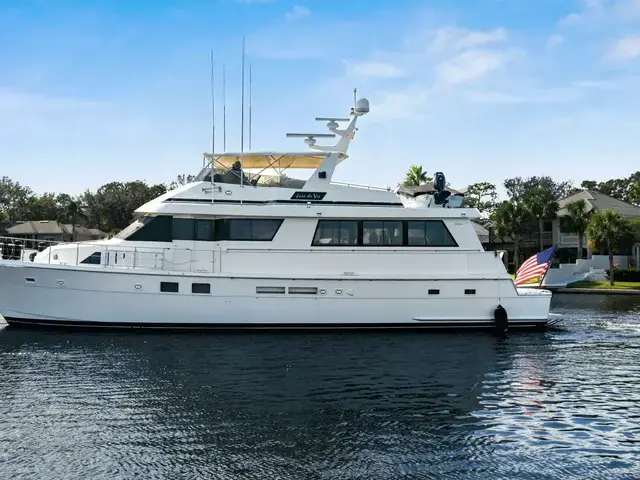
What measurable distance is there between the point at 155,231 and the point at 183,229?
2.58ft

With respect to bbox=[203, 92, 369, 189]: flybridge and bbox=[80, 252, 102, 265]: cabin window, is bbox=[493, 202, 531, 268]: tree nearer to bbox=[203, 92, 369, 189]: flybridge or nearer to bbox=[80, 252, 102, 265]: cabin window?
bbox=[203, 92, 369, 189]: flybridge

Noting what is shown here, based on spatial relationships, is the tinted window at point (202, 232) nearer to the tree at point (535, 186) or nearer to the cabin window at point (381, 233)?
the cabin window at point (381, 233)

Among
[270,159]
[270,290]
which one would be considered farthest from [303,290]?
[270,159]

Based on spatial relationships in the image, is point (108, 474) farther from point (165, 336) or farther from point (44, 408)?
point (165, 336)

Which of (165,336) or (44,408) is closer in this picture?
(44,408)

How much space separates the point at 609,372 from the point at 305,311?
7.88m

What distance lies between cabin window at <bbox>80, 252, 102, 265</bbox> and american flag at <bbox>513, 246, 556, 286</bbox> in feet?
41.1

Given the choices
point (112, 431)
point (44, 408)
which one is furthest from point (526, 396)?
point (44, 408)

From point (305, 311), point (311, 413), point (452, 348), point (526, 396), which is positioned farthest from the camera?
point (305, 311)

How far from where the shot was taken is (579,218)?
1714 inches

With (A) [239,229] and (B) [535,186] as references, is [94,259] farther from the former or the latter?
(B) [535,186]

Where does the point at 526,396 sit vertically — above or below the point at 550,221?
below

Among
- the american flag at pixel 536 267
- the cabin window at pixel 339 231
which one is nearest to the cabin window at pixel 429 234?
the cabin window at pixel 339 231

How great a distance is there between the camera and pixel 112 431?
890 centimetres
